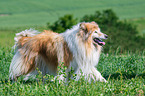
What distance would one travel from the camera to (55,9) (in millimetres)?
37469

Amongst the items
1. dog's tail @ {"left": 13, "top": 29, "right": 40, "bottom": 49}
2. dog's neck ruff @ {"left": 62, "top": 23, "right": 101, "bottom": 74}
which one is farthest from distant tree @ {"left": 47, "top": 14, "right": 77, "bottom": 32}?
dog's neck ruff @ {"left": 62, "top": 23, "right": 101, "bottom": 74}

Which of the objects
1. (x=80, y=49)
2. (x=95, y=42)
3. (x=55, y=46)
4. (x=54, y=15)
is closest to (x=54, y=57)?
(x=55, y=46)

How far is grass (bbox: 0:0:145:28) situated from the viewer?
113ft

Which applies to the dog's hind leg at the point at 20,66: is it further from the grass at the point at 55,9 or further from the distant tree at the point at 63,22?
the grass at the point at 55,9

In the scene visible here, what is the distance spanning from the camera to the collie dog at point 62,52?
226 inches

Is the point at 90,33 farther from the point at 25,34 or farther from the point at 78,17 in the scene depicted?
the point at 78,17

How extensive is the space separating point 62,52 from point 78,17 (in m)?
27.3

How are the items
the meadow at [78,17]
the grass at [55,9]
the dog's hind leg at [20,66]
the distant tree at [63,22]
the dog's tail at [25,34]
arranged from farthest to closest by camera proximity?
the grass at [55,9]
the distant tree at [63,22]
the dog's tail at [25,34]
the dog's hind leg at [20,66]
the meadow at [78,17]

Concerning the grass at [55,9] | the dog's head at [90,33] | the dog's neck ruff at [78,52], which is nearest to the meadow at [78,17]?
the grass at [55,9]

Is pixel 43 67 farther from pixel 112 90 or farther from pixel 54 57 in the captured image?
Answer: pixel 112 90

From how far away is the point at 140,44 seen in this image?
87.1 ft

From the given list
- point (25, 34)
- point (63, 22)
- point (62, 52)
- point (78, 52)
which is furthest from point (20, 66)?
point (63, 22)

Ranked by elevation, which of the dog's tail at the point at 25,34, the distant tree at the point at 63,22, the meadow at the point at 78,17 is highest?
the dog's tail at the point at 25,34

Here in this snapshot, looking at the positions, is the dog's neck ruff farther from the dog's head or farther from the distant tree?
the distant tree
